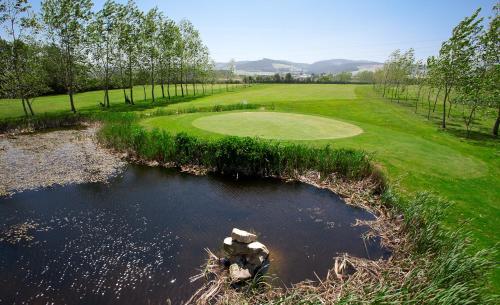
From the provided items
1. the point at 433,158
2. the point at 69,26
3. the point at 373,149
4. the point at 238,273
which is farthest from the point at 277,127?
the point at 69,26

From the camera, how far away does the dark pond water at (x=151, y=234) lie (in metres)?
9.44

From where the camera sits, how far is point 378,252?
1160cm

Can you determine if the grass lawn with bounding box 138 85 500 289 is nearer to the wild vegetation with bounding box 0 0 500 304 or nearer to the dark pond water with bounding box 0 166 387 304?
the wild vegetation with bounding box 0 0 500 304

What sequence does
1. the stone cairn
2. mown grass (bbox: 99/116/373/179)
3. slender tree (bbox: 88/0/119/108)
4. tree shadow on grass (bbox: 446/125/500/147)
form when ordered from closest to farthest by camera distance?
the stone cairn
mown grass (bbox: 99/116/373/179)
tree shadow on grass (bbox: 446/125/500/147)
slender tree (bbox: 88/0/119/108)

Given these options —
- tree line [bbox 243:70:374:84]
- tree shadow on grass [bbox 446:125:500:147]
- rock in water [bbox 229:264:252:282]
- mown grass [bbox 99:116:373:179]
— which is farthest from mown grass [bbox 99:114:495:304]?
tree line [bbox 243:70:374:84]

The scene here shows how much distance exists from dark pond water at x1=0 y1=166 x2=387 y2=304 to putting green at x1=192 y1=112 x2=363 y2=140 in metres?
7.75

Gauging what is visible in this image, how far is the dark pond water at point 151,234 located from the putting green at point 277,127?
7.75 meters

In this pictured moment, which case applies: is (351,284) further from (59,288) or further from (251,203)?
(59,288)

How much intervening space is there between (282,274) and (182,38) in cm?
6668

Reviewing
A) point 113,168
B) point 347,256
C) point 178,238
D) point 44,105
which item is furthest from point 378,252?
point 44,105

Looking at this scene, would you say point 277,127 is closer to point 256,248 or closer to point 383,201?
point 383,201

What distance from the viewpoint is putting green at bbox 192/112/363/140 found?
82.0 ft

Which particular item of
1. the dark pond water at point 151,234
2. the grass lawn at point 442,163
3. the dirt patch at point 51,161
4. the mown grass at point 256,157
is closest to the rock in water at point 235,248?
the dark pond water at point 151,234

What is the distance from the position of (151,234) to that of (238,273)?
453cm
